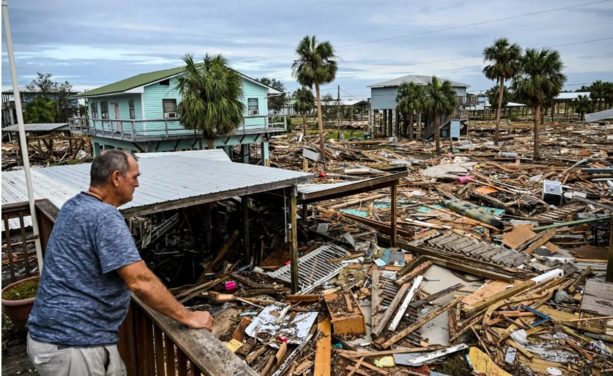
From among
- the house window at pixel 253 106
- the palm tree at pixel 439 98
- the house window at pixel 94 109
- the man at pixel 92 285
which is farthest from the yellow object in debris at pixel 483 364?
the house window at pixel 94 109

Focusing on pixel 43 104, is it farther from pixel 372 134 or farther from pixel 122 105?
pixel 372 134

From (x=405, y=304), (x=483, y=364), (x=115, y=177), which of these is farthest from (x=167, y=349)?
(x=405, y=304)

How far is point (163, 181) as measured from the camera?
8633 millimetres

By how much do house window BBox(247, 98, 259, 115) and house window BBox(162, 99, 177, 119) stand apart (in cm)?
518

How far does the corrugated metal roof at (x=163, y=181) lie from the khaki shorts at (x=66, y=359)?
3949 mm

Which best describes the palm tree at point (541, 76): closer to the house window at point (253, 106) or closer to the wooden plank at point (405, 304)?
the house window at point (253, 106)

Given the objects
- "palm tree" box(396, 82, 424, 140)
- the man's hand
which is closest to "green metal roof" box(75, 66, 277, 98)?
"palm tree" box(396, 82, 424, 140)

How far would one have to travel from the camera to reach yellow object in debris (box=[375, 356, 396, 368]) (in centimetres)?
717

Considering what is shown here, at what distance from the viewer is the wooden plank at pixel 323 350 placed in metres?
6.97

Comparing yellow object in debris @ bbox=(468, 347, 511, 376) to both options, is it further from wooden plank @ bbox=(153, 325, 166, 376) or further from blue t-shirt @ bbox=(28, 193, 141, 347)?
blue t-shirt @ bbox=(28, 193, 141, 347)

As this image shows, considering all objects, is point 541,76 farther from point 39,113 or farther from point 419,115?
point 39,113

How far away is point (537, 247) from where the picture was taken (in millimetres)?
12922

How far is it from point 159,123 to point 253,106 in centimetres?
712

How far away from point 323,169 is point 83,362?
26.3 meters
